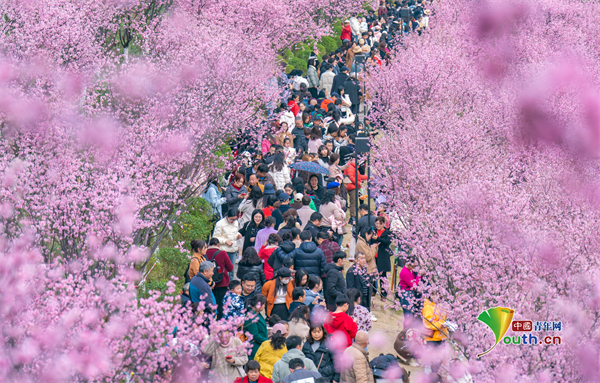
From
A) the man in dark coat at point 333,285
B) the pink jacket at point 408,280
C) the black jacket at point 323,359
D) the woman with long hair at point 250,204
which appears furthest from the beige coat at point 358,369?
the woman with long hair at point 250,204

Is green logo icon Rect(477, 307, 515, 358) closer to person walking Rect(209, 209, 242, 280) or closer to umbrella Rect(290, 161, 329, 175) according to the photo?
person walking Rect(209, 209, 242, 280)

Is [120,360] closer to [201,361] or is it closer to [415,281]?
[201,361]

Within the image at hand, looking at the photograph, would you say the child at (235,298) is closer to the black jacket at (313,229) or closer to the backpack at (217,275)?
the backpack at (217,275)

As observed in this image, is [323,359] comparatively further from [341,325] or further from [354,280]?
[354,280]

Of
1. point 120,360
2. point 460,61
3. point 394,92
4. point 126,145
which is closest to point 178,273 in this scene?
point 126,145

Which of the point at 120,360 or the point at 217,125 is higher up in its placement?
the point at 120,360

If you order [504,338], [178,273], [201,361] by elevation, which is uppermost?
[504,338]

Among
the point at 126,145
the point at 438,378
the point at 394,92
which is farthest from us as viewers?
→ the point at 394,92

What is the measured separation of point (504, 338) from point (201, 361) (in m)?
3.91

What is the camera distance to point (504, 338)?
32.4 feet

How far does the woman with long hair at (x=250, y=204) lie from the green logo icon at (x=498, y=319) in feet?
21.5

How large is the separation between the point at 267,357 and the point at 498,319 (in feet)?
10.6

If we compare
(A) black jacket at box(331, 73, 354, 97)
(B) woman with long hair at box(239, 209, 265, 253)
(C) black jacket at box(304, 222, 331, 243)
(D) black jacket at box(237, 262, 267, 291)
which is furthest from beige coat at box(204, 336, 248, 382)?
(A) black jacket at box(331, 73, 354, 97)

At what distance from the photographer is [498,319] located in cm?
1061
